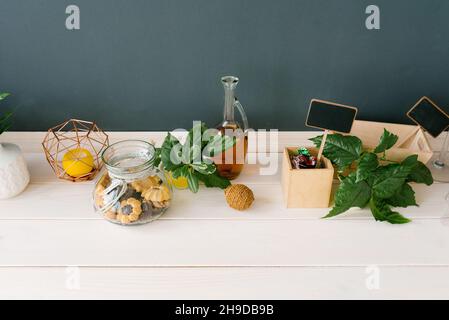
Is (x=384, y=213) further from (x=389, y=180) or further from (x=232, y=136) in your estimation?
(x=232, y=136)

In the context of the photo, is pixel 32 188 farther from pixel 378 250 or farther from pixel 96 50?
pixel 378 250

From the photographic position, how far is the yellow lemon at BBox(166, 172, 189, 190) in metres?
0.95

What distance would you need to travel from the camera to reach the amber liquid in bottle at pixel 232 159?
0.95 meters

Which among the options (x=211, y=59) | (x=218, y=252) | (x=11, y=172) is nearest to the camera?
(x=218, y=252)

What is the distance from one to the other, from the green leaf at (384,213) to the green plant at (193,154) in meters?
0.33

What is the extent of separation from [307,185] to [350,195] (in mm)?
89

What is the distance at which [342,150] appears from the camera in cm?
88

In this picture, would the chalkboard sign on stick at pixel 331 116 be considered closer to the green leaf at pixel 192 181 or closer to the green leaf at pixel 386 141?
the green leaf at pixel 386 141

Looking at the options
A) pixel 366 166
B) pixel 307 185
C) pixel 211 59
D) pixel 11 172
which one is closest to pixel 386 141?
pixel 366 166

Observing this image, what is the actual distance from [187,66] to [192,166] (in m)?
0.28

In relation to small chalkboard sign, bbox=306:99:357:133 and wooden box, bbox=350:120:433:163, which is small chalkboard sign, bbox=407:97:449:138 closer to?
wooden box, bbox=350:120:433:163

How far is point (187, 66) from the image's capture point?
1.02m

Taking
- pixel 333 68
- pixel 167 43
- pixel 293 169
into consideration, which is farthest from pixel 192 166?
pixel 333 68

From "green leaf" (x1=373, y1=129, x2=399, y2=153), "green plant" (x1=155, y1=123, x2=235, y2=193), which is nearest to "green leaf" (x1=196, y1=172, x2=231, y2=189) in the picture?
"green plant" (x1=155, y1=123, x2=235, y2=193)
